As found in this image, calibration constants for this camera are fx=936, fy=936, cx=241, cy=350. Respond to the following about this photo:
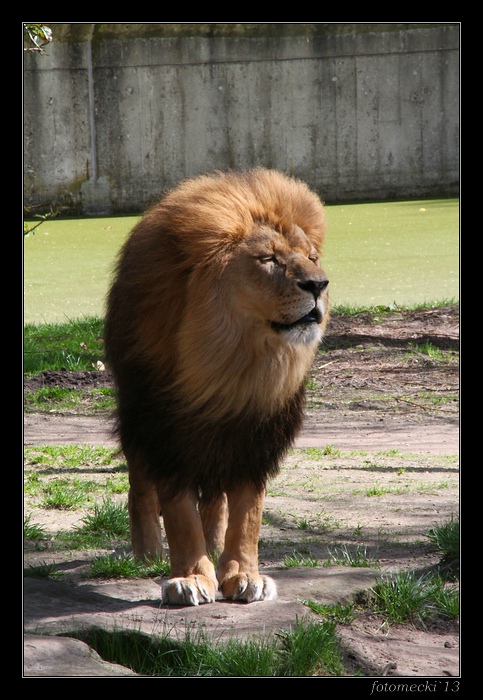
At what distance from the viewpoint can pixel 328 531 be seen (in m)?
4.82

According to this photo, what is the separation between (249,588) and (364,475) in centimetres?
220

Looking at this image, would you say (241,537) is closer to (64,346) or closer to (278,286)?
(278,286)

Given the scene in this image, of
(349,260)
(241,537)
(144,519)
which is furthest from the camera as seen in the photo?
(349,260)

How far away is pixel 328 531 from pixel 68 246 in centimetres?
1085

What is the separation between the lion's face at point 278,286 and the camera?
11.5 feet

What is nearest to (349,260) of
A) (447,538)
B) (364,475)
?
(364,475)

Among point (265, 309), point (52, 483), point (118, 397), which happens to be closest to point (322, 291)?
point (265, 309)

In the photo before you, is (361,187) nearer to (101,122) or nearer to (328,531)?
(101,122)

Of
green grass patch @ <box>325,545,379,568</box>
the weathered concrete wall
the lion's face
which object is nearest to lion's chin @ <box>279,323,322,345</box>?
the lion's face

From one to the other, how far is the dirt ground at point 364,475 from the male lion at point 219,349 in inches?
13.1

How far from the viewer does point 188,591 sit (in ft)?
11.8

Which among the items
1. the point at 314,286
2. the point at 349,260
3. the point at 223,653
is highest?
the point at 314,286

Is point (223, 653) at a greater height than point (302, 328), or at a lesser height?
lesser

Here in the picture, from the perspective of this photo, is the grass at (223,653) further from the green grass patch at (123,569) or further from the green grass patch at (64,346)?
the green grass patch at (64,346)
